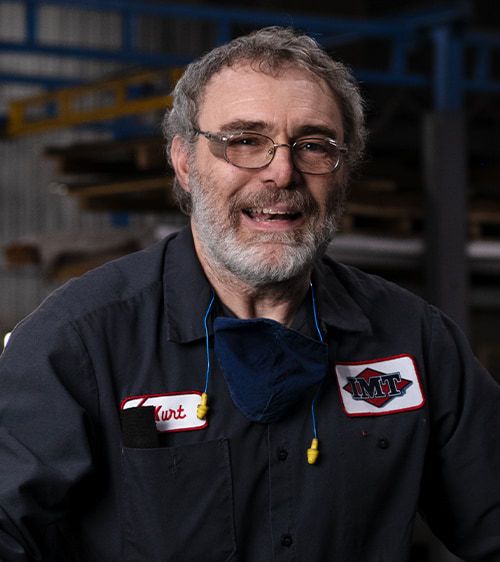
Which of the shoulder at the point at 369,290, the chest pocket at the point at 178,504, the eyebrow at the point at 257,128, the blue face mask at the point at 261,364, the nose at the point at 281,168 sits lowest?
the chest pocket at the point at 178,504

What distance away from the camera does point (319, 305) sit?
6.83 ft

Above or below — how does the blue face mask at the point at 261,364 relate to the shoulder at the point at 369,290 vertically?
below

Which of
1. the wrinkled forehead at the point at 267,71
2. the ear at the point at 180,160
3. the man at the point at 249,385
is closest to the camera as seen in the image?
the man at the point at 249,385

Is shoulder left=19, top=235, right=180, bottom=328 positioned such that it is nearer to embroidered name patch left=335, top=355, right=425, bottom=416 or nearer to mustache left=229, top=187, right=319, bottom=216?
mustache left=229, top=187, right=319, bottom=216

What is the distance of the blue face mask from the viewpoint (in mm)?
1844

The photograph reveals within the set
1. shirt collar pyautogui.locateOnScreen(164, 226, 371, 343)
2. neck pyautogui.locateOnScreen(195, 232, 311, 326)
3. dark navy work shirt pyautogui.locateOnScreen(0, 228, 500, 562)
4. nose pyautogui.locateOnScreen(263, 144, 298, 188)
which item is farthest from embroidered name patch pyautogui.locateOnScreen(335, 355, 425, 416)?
nose pyautogui.locateOnScreen(263, 144, 298, 188)

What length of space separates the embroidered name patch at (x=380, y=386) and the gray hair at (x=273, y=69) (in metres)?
0.51

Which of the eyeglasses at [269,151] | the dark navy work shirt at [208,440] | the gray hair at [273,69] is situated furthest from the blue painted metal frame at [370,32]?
the dark navy work shirt at [208,440]

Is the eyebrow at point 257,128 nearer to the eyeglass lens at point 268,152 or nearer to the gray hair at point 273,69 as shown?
the eyeglass lens at point 268,152

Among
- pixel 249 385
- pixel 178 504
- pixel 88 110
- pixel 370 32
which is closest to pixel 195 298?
pixel 249 385

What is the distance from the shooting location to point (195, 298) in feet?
6.46

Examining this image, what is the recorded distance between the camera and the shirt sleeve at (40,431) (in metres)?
1.62

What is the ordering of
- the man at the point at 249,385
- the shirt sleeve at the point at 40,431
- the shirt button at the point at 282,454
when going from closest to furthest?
the shirt sleeve at the point at 40,431 → the man at the point at 249,385 → the shirt button at the point at 282,454

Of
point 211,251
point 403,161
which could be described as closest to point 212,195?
point 211,251
